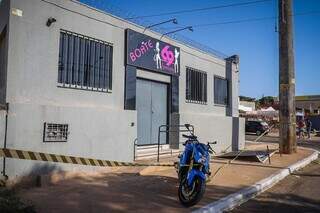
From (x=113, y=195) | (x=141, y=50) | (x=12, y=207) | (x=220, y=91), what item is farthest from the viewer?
(x=220, y=91)

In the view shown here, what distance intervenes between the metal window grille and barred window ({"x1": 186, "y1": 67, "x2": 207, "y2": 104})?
7.68 meters

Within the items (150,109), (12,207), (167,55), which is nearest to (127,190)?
(12,207)

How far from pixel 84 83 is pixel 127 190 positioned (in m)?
4.23

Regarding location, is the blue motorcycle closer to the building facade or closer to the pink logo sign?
the building facade

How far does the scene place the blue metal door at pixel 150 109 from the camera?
45.3 ft

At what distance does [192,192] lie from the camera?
23.1 ft

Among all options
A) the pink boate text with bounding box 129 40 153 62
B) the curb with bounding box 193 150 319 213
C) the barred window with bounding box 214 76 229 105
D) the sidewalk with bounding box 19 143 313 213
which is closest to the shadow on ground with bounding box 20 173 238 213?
the sidewalk with bounding box 19 143 313 213

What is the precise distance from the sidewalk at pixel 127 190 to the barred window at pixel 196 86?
536 centimetres

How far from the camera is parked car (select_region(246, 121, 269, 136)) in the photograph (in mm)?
38938

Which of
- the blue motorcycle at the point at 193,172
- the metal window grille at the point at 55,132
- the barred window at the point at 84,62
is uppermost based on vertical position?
the barred window at the point at 84,62

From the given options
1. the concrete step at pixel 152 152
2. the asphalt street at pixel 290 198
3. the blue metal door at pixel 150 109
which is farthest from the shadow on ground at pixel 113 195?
the blue metal door at pixel 150 109

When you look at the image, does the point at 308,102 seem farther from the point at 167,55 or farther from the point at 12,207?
the point at 12,207

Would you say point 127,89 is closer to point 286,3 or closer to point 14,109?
point 14,109

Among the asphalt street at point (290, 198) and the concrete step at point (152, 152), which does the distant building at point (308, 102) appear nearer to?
the concrete step at point (152, 152)
